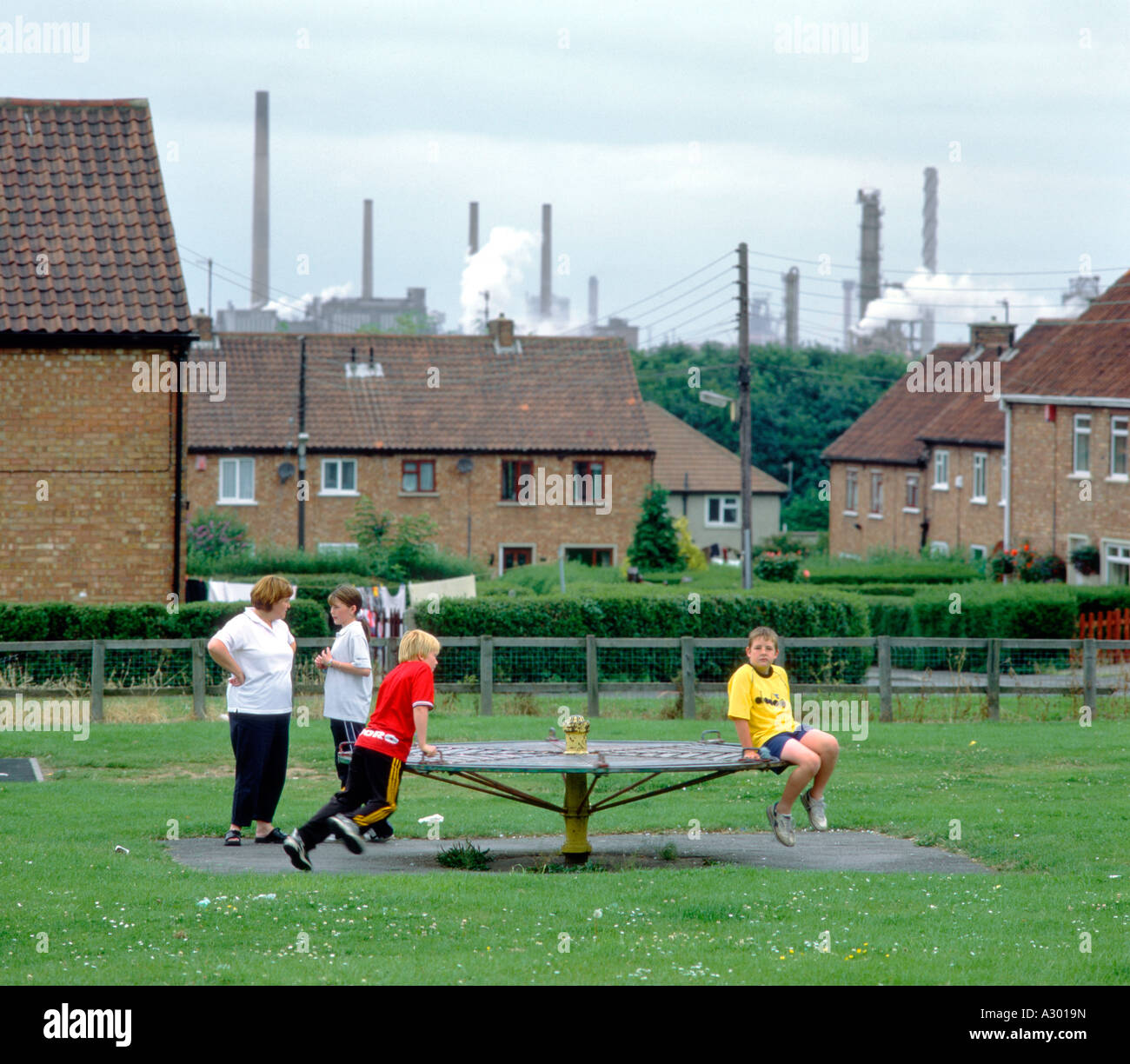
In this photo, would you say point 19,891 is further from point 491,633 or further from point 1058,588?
point 1058,588

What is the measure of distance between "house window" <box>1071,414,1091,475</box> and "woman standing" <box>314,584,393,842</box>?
3248 cm

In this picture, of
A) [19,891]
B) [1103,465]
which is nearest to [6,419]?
[19,891]

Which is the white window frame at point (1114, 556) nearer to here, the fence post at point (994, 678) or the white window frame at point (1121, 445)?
the white window frame at point (1121, 445)

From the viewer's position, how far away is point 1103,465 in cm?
3934

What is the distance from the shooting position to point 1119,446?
127ft

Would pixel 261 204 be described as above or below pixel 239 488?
above

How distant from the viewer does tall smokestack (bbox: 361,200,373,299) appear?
427ft

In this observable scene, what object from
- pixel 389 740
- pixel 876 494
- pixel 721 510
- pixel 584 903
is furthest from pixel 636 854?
pixel 721 510

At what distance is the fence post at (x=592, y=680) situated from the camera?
766 inches

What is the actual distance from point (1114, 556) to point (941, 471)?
14.6 metres

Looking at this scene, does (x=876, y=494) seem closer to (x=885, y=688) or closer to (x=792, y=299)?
(x=885, y=688)

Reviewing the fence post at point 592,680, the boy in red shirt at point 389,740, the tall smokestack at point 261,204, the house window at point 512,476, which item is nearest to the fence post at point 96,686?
the fence post at point 592,680

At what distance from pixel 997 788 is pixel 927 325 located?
4762 inches

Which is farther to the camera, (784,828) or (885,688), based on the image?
(885,688)
